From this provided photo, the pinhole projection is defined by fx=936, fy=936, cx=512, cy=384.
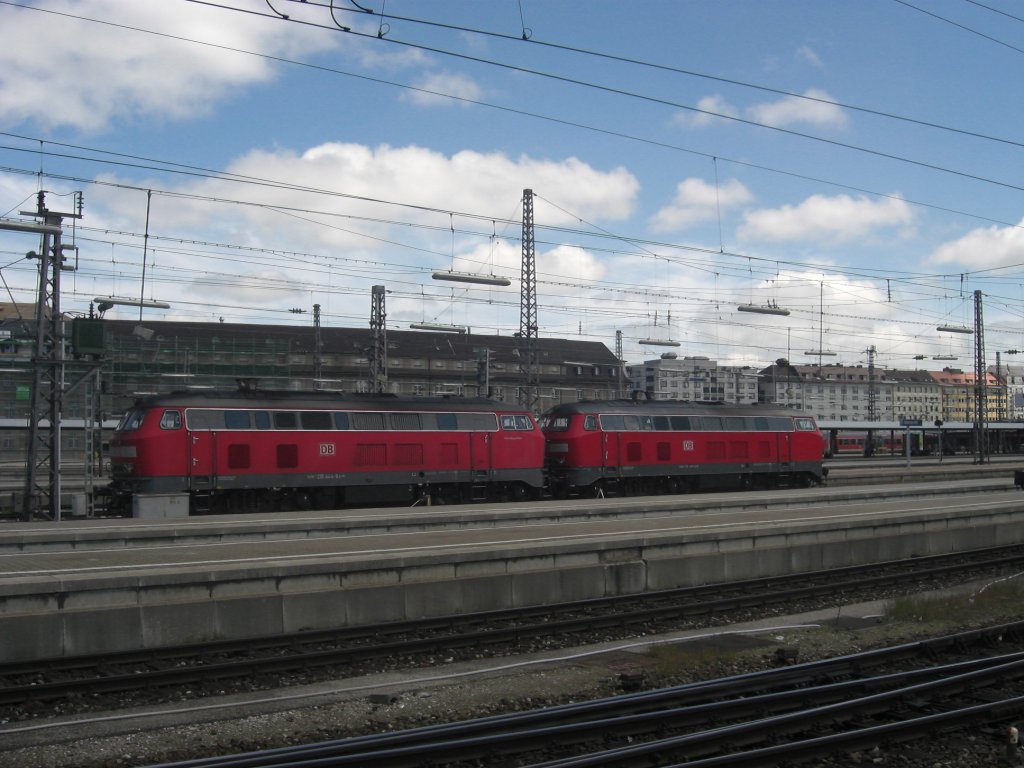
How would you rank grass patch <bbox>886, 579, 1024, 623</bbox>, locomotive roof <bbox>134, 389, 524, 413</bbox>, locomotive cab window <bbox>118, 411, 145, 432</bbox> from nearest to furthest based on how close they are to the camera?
1. grass patch <bbox>886, 579, 1024, 623</bbox>
2. locomotive cab window <bbox>118, 411, 145, 432</bbox>
3. locomotive roof <bbox>134, 389, 524, 413</bbox>

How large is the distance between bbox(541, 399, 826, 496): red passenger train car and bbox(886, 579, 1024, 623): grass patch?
694 inches

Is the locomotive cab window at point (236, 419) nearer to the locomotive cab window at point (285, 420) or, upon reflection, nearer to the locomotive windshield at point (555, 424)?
the locomotive cab window at point (285, 420)

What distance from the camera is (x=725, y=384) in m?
123

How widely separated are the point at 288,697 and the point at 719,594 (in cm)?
1024

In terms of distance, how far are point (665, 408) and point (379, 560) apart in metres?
23.2

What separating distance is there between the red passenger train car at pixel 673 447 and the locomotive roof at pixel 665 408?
0.04 metres

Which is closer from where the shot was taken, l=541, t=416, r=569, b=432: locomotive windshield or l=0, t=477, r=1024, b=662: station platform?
l=0, t=477, r=1024, b=662: station platform

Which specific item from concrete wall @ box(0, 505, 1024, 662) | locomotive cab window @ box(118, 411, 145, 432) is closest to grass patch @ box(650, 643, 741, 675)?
concrete wall @ box(0, 505, 1024, 662)

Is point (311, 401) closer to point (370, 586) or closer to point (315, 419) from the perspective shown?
point (315, 419)

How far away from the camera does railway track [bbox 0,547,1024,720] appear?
1112cm

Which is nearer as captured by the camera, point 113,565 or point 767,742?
point 767,742

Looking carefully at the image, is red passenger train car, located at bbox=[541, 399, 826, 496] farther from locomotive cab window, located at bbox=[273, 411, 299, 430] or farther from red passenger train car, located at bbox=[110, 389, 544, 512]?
locomotive cab window, located at bbox=[273, 411, 299, 430]

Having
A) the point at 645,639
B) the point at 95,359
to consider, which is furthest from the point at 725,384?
the point at 645,639

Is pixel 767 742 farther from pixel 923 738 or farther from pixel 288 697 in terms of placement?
pixel 288 697
